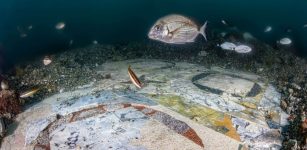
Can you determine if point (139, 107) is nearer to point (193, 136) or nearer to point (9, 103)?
point (193, 136)

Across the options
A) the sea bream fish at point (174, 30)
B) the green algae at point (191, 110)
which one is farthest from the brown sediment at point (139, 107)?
the sea bream fish at point (174, 30)

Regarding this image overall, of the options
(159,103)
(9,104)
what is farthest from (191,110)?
(9,104)

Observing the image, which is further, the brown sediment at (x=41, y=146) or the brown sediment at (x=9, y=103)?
the brown sediment at (x=9, y=103)

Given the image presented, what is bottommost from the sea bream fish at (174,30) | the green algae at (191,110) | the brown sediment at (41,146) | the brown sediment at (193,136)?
the brown sediment at (41,146)

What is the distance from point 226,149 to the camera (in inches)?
249

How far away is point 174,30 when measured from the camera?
6.96m

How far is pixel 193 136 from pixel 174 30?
2.13m

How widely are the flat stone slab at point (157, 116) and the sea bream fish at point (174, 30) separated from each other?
5.24ft

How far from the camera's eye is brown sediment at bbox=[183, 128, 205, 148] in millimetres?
6421

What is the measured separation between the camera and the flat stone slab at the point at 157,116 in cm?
653

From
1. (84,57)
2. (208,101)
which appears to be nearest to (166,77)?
(208,101)

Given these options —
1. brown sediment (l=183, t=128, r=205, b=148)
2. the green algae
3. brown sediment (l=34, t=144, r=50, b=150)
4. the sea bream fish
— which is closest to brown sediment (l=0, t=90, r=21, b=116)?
brown sediment (l=34, t=144, r=50, b=150)

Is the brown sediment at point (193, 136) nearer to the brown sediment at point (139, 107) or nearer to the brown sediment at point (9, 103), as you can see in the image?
the brown sediment at point (139, 107)

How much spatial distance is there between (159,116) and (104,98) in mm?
1574
